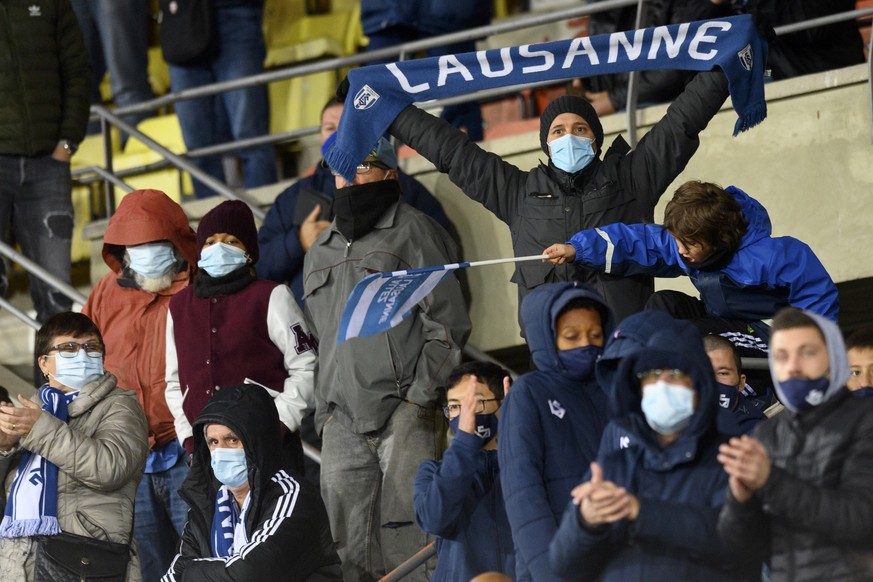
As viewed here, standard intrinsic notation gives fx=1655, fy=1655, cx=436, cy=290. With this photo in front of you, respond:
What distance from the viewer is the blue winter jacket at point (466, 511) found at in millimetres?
5133

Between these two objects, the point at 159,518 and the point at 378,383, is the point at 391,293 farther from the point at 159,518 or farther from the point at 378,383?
the point at 159,518

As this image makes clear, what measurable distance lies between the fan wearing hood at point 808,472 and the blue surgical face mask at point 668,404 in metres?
0.16

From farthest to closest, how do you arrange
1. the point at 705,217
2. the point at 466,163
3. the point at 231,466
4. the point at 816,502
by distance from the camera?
the point at 466,163
the point at 231,466
the point at 705,217
the point at 816,502

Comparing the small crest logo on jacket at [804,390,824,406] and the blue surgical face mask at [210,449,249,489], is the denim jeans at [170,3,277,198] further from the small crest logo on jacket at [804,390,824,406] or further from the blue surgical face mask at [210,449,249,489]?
the small crest logo on jacket at [804,390,824,406]

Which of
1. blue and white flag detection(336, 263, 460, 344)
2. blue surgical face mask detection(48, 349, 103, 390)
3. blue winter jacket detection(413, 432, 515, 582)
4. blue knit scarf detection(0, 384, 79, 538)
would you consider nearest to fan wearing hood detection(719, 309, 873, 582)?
blue winter jacket detection(413, 432, 515, 582)

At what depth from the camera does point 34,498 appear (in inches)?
232

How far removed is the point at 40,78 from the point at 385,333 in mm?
2676

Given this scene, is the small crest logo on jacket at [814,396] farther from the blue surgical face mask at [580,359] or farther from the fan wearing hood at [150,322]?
the fan wearing hood at [150,322]

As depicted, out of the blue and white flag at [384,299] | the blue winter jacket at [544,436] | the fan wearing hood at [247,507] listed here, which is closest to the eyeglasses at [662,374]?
the blue winter jacket at [544,436]

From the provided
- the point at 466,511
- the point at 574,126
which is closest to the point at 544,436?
the point at 466,511

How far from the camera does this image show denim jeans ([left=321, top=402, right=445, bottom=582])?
607cm

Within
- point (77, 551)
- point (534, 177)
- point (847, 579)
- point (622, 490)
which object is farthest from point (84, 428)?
point (847, 579)

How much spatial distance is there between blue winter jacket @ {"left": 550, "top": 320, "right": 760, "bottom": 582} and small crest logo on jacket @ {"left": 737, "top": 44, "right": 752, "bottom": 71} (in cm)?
194

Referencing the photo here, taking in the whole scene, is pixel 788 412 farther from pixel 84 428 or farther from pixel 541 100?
pixel 541 100
